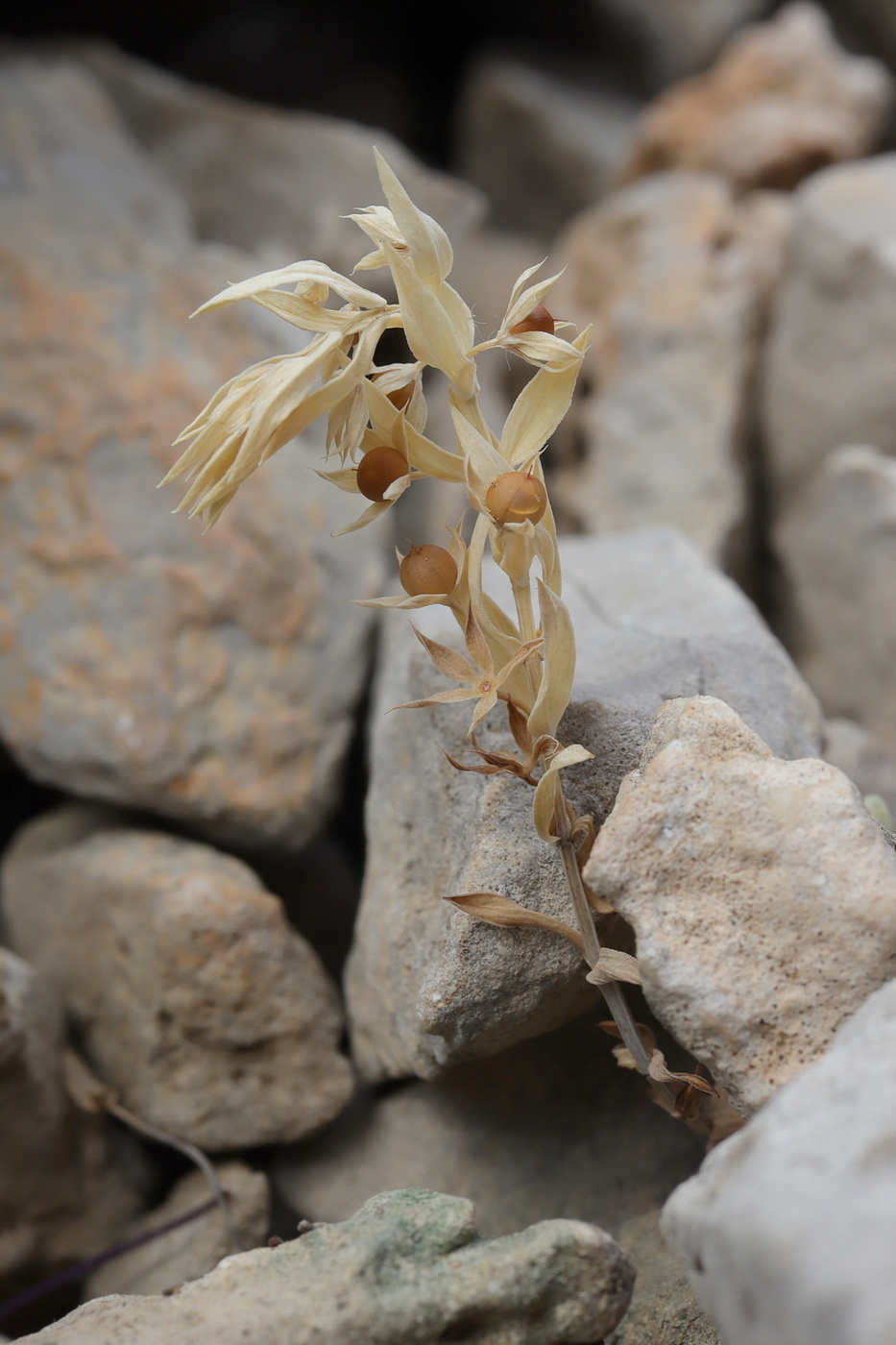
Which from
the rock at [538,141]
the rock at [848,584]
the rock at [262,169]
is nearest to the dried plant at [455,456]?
the rock at [848,584]

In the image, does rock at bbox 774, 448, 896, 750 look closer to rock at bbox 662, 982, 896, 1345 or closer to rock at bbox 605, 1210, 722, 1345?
rock at bbox 605, 1210, 722, 1345

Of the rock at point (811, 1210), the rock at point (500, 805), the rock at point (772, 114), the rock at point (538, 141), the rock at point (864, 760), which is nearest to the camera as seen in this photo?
the rock at point (811, 1210)

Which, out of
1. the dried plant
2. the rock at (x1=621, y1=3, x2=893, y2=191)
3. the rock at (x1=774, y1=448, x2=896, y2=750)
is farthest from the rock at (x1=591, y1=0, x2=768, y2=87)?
the dried plant

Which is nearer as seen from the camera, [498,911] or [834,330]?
[498,911]

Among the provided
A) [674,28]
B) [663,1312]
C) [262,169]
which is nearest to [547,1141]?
[663,1312]

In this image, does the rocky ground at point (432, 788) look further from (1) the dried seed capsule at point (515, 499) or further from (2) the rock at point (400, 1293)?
(1) the dried seed capsule at point (515, 499)

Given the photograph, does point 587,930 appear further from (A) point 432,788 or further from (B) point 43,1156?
(B) point 43,1156
